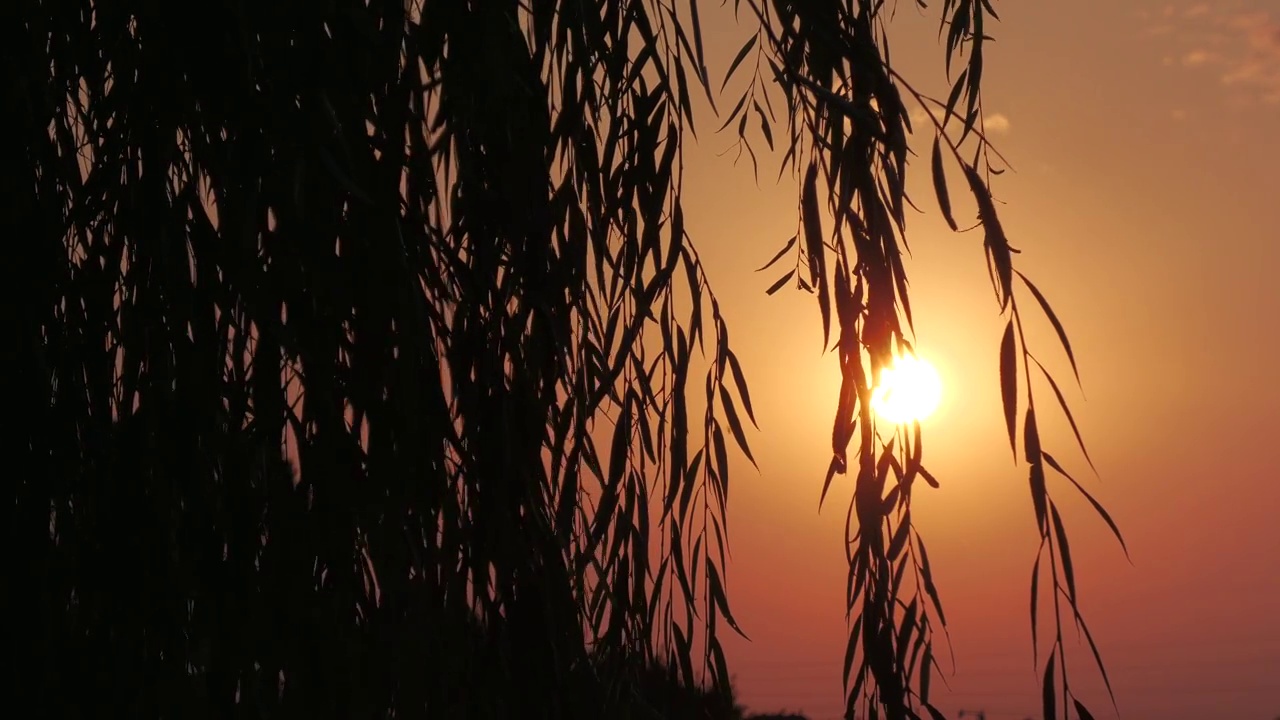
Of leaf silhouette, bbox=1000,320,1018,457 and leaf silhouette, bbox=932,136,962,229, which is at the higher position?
leaf silhouette, bbox=932,136,962,229

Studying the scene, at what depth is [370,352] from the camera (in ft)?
4.61

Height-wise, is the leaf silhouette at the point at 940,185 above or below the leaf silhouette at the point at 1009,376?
above

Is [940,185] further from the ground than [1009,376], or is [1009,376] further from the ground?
[940,185]

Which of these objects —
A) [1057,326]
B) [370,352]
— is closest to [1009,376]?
[1057,326]

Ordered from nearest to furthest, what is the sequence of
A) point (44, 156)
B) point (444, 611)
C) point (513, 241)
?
point (444, 611) < point (513, 241) < point (44, 156)

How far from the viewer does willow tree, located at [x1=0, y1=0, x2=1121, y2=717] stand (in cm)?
139

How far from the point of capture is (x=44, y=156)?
1632mm

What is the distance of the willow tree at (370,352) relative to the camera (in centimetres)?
139

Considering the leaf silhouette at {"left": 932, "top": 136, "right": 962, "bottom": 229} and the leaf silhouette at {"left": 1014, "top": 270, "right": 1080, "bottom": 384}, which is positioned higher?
the leaf silhouette at {"left": 932, "top": 136, "right": 962, "bottom": 229}

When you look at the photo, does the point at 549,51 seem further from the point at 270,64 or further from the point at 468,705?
the point at 468,705

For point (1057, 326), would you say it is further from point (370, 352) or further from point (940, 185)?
point (370, 352)

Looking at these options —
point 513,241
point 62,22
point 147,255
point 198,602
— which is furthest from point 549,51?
point 198,602

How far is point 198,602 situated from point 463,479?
0.34 metres

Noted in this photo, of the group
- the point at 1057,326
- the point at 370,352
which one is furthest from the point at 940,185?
the point at 370,352
